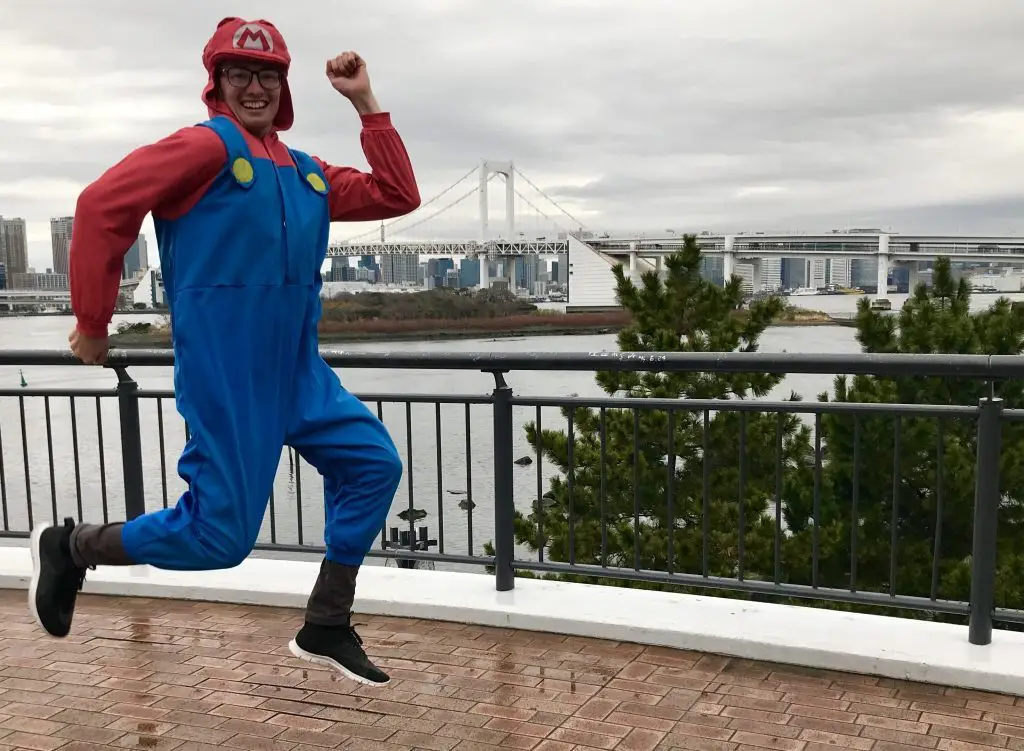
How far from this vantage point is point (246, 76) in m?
2.45

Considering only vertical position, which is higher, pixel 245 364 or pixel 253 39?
pixel 253 39

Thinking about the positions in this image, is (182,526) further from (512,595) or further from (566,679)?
(512,595)

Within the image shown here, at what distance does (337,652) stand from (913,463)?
10977mm

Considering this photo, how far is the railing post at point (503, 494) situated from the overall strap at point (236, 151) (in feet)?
4.71

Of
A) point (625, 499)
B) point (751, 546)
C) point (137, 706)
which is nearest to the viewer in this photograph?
point (137, 706)

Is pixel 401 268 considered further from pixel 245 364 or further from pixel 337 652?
pixel 245 364

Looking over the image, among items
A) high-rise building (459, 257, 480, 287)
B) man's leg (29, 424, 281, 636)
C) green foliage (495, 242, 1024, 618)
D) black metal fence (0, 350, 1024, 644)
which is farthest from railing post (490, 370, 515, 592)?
high-rise building (459, 257, 480, 287)

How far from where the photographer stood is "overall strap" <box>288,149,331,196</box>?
2580mm

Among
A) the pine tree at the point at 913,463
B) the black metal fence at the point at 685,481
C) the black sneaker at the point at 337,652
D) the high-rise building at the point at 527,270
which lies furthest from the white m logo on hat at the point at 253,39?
the high-rise building at the point at 527,270

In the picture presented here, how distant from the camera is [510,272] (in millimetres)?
37219

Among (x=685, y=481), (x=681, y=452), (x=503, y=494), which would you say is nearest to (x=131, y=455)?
(x=503, y=494)

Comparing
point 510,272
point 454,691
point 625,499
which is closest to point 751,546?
point 625,499

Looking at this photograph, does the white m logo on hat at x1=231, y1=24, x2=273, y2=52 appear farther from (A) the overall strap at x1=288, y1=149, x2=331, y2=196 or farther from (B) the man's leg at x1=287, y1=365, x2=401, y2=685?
(B) the man's leg at x1=287, y1=365, x2=401, y2=685

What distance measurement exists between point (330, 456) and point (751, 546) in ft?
32.0
